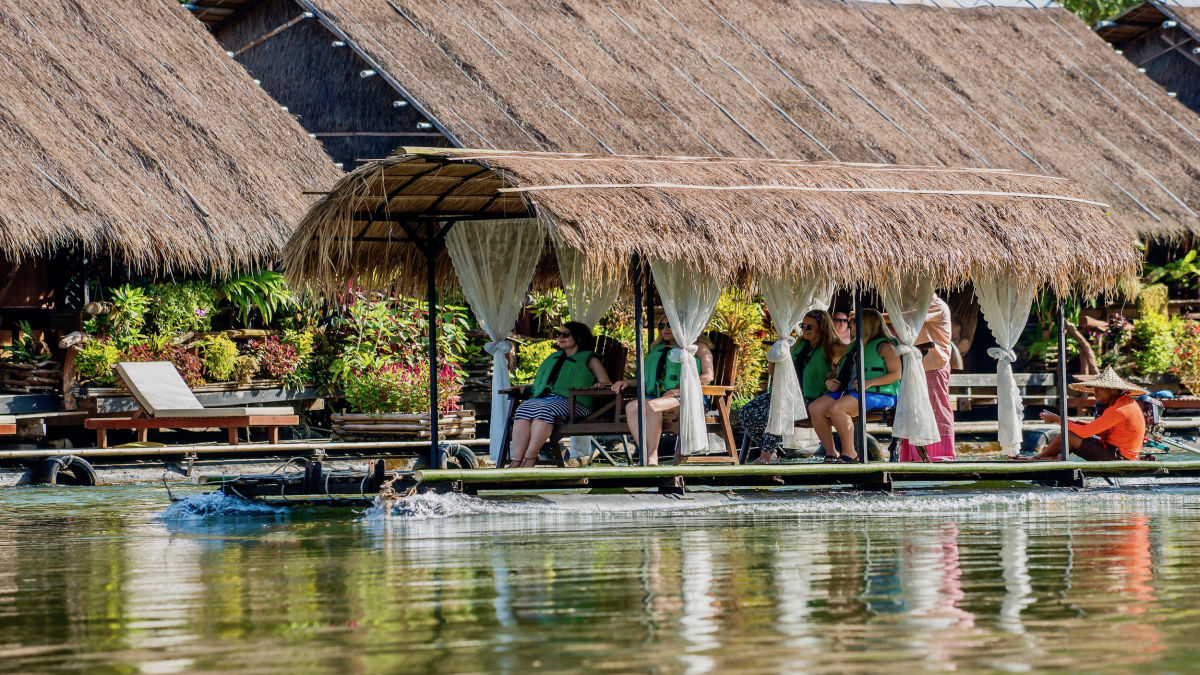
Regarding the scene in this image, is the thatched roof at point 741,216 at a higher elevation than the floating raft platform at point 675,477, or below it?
higher

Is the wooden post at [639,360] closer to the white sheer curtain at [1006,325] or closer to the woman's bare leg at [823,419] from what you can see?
the woman's bare leg at [823,419]

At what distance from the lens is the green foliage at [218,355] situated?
1761 cm

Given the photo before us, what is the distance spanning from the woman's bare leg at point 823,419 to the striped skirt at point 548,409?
1625 millimetres

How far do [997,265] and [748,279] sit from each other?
1.73 meters

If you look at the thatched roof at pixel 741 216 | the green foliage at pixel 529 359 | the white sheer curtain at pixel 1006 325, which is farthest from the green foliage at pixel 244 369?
the white sheer curtain at pixel 1006 325

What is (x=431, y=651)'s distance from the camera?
5.82 m

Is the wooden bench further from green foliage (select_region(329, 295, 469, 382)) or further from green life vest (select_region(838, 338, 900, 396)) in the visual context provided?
green life vest (select_region(838, 338, 900, 396))

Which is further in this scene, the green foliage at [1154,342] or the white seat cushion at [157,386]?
the green foliage at [1154,342]

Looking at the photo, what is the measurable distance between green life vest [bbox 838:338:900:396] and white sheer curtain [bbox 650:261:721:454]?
1.51 m

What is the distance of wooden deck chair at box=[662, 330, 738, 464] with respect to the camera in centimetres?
1262

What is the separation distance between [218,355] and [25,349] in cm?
178

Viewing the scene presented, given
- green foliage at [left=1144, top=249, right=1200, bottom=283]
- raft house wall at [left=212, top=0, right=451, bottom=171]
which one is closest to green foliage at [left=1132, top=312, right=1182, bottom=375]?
green foliage at [left=1144, top=249, right=1200, bottom=283]

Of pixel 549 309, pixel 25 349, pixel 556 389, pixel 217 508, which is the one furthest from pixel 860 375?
pixel 25 349

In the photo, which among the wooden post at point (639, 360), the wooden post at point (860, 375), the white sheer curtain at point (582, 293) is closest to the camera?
the wooden post at point (639, 360)
